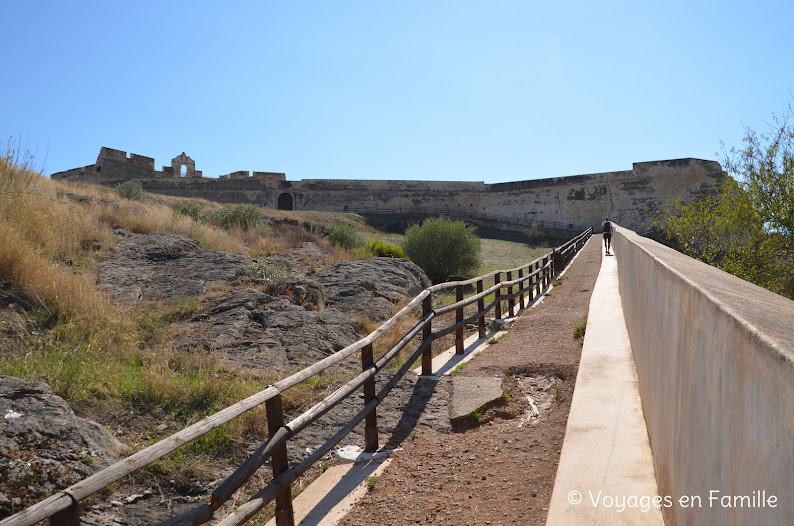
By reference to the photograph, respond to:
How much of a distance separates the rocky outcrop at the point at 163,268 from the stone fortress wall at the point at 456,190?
26621 millimetres

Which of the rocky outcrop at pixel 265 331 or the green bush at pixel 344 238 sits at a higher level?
the green bush at pixel 344 238

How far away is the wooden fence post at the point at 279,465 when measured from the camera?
3355 millimetres

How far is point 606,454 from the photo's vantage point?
3770 mm

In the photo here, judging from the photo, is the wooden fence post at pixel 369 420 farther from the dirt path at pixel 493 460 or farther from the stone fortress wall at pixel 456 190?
the stone fortress wall at pixel 456 190

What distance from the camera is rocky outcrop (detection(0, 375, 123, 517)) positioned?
3439 millimetres

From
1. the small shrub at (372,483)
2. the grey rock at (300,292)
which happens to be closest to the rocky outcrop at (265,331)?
the grey rock at (300,292)

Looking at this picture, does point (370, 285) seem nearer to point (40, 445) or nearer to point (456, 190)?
point (40, 445)

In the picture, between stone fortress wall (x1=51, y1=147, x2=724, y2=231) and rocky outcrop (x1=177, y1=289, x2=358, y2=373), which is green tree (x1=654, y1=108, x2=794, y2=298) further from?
stone fortress wall (x1=51, y1=147, x2=724, y2=231)

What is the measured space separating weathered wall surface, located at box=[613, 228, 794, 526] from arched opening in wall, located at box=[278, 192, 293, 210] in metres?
38.1

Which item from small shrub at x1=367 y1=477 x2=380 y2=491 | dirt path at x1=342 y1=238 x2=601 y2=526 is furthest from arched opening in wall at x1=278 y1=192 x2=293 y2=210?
small shrub at x1=367 y1=477 x2=380 y2=491

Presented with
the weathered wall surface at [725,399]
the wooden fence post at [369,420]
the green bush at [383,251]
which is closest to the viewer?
the weathered wall surface at [725,399]

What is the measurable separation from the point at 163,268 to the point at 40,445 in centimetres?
664

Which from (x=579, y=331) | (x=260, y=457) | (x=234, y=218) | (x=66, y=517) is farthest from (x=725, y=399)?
(x=234, y=218)

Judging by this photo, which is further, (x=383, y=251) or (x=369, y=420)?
(x=383, y=251)
